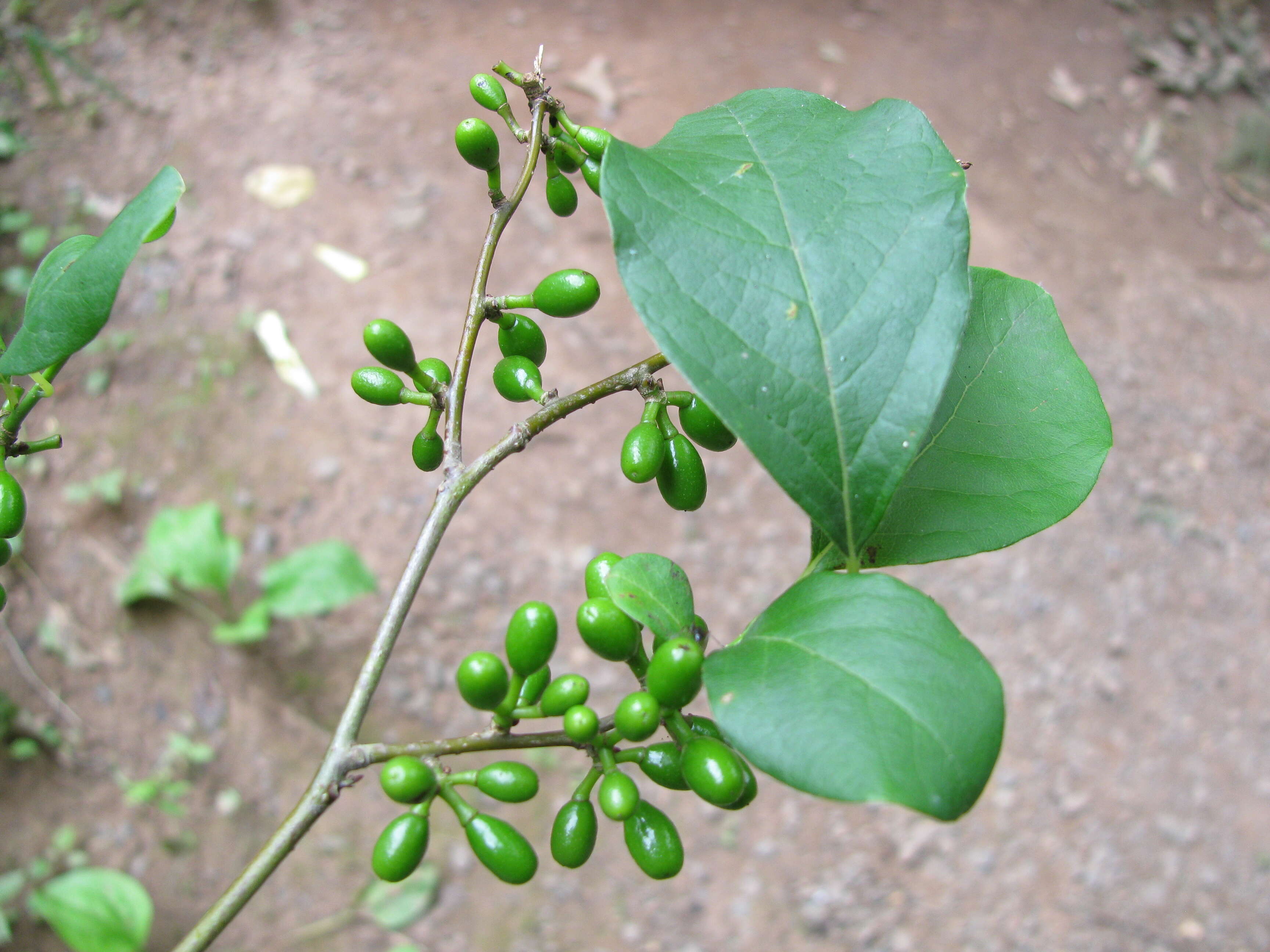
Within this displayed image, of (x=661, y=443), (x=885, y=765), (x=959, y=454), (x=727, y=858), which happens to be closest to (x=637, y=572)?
(x=661, y=443)

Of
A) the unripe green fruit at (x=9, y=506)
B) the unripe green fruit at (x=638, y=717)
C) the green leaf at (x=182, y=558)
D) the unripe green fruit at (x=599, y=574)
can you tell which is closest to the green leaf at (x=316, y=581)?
the green leaf at (x=182, y=558)

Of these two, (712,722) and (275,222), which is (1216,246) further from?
(712,722)

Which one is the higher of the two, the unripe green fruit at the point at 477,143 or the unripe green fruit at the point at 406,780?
the unripe green fruit at the point at 477,143

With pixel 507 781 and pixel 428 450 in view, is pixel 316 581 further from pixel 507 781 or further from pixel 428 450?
pixel 507 781

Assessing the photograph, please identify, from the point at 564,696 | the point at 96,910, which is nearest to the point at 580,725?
the point at 564,696

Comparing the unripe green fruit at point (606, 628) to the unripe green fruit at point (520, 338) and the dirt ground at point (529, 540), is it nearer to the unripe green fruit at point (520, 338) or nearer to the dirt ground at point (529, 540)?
the unripe green fruit at point (520, 338)
